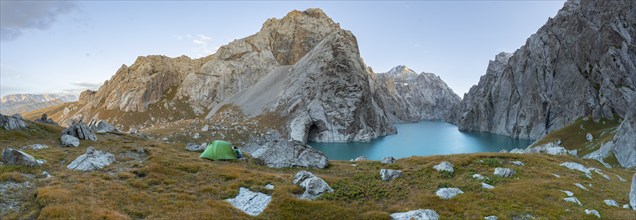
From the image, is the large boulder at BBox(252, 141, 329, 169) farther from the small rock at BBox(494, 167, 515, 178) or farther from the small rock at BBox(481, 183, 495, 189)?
the small rock at BBox(494, 167, 515, 178)

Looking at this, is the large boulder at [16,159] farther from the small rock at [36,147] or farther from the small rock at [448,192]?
the small rock at [448,192]

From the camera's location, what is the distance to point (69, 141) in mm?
40500

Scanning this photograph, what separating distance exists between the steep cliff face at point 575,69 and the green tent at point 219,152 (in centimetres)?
13775

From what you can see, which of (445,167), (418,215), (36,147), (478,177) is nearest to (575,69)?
(445,167)

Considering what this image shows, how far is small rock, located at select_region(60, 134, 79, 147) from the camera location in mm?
40037

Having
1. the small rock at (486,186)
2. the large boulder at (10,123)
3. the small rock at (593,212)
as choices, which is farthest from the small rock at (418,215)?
the large boulder at (10,123)

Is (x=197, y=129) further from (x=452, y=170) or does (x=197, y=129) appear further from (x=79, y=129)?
(x=452, y=170)

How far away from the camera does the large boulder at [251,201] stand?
66.8 ft

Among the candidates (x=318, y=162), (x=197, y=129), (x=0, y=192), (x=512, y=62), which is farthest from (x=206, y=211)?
(x=512, y=62)

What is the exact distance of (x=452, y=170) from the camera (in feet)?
98.6

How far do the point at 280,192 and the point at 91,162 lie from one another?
17.8 m

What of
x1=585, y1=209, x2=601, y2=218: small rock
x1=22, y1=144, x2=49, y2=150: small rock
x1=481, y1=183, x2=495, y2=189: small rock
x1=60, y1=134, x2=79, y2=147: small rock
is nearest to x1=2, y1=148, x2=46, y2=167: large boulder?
x1=22, y1=144, x2=49, y2=150: small rock

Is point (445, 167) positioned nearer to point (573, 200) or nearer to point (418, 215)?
point (573, 200)

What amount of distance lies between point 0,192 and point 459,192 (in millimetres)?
29003
